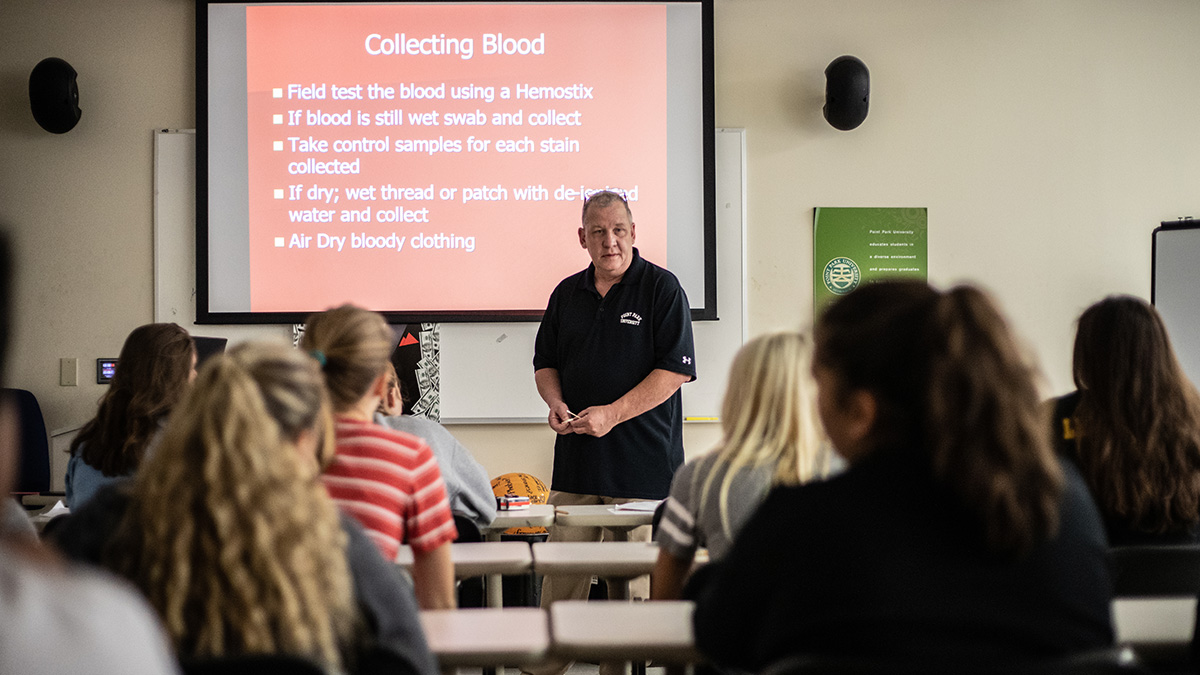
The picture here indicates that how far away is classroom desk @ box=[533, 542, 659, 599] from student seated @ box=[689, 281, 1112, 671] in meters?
0.98

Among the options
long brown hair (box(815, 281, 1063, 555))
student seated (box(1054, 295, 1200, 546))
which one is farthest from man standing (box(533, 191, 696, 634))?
long brown hair (box(815, 281, 1063, 555))

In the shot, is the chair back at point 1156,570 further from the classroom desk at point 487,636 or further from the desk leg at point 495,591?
the desk leg at point 495,591

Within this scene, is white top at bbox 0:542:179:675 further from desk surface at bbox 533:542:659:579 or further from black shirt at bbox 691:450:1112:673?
desk surface at bbox 533:542:659:579

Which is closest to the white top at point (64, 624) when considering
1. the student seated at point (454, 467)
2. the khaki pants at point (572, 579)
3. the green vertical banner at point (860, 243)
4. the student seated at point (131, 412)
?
the student seated at point (454, 467)

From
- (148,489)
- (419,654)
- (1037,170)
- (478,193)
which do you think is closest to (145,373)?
(148,489)

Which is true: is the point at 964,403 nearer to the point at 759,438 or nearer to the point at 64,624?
the point at 759,438

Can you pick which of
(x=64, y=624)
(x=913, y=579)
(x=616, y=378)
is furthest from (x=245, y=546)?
(x=616, y=378)

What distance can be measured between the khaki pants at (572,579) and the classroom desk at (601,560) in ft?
2.49

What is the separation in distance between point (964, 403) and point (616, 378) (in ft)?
7.73

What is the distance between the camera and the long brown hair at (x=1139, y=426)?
2.03 meters

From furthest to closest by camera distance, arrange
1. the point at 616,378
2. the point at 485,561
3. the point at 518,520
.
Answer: the point at 616,378, the point at 518,520, the point at 485,561

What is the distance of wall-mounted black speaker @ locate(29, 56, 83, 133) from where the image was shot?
4.34 m

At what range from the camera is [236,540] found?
1.18m

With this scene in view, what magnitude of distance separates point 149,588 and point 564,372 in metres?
2.41
